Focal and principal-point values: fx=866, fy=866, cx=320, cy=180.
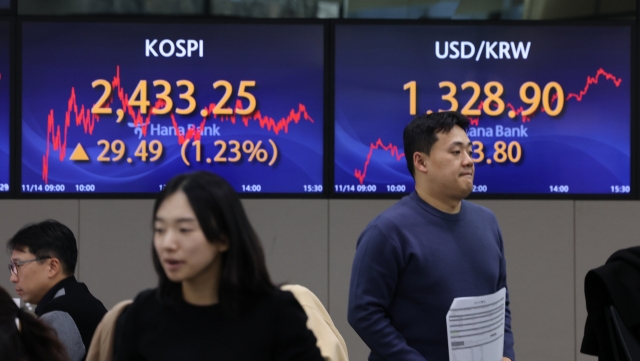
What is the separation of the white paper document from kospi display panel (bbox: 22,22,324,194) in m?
2.84

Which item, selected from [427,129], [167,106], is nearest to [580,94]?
[167,106]

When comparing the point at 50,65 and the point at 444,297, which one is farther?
the point at 50,65

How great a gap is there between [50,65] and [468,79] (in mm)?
2842

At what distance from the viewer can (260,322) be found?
207cm

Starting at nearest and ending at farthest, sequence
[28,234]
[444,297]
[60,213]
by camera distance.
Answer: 1. [444,297]
2. [28,234]
3. [60,213]

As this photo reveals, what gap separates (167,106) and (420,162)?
2.91m

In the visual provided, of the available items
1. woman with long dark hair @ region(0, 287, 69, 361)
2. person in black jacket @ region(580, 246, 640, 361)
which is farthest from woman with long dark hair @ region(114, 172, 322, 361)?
person in black jacket @ region(580, 246, 640, 361)

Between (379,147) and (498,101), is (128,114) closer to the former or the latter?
(379,147)

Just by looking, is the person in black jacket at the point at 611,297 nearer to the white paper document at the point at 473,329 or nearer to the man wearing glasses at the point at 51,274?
the white paper document at the point at 473,329

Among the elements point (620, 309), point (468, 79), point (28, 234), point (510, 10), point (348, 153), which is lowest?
point (620, 309)

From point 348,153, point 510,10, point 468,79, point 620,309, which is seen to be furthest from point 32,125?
point 620,309

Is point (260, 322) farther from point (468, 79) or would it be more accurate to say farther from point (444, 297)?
point (468, 79)

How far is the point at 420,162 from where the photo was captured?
11.0 feet

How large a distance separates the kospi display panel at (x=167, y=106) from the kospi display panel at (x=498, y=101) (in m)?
0.29
